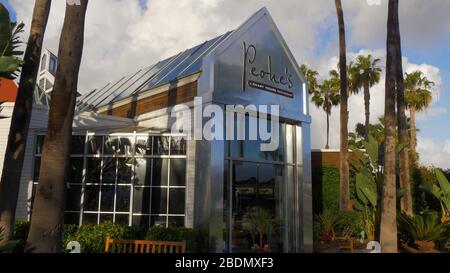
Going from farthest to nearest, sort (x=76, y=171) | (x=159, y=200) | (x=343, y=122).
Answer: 1. (x=343, y=122)
2. (x=76, y=171)
3. (x=159, y=200)

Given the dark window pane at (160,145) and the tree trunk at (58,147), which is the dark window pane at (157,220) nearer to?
the dark window pane at (160,145)

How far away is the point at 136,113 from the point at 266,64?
536 centimetres

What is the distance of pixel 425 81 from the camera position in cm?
3541

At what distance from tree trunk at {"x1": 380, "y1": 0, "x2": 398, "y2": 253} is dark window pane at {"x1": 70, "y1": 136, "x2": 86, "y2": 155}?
845 centimetres

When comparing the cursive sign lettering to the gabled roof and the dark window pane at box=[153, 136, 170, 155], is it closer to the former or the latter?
the gabled roof

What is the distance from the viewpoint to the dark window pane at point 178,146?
12.0 metres

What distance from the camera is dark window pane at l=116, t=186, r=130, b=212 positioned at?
11.9 metres

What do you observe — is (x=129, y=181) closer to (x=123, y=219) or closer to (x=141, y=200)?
(x=141, y=200)

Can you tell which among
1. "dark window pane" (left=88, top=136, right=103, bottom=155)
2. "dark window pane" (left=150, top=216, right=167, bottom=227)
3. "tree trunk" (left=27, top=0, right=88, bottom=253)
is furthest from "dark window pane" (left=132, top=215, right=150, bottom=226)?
"tree trunk" (left=27, top=0, right=88, bottom=253)

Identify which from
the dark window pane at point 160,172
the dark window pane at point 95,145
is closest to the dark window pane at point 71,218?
the dark window pane at point 95,145

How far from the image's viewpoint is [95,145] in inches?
489

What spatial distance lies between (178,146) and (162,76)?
3825 mm

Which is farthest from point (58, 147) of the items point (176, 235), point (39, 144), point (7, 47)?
point (39, 144)

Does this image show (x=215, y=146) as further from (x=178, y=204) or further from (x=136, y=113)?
(x=136, y=113)
